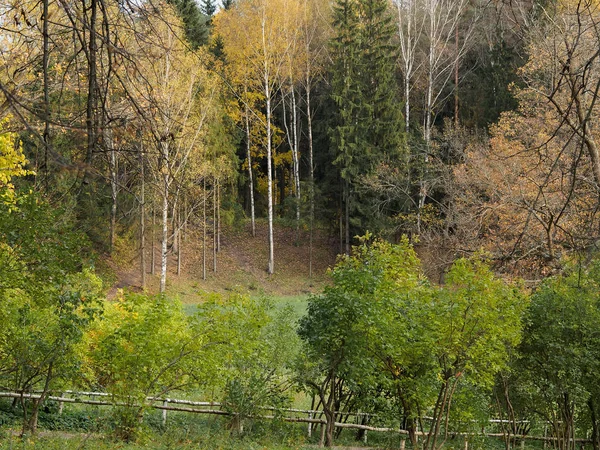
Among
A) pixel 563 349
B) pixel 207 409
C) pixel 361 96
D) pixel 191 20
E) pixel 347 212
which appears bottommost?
pixel 207 409

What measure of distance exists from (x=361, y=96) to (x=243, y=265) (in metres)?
10.8

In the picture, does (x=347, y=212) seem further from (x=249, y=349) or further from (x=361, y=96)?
(x=249, y=349)

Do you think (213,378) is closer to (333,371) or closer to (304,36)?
(333,371)

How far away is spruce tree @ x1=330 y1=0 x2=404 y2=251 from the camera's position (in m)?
33.9

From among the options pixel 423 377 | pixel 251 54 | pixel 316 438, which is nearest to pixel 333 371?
pixel 423 377

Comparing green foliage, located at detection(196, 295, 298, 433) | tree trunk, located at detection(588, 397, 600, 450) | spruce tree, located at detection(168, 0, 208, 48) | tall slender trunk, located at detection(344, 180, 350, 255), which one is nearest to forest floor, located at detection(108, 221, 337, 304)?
tall slender trunk, located at detection(344, 180, 350, 255)

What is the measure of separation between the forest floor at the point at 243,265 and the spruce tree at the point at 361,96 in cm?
319

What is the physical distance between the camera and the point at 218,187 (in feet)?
112

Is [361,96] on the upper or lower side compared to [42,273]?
upper

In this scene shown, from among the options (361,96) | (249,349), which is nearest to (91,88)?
(249,349)

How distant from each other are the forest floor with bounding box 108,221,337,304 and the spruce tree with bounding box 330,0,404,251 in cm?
319

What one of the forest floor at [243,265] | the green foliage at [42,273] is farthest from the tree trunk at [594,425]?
the forest floor at [243,265]

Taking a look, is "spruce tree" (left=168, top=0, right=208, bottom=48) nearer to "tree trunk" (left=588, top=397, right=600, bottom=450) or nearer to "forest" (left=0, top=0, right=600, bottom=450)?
"forest" (left=0, top=0, right=600, bottom=450)

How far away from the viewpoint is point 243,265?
114 feet
